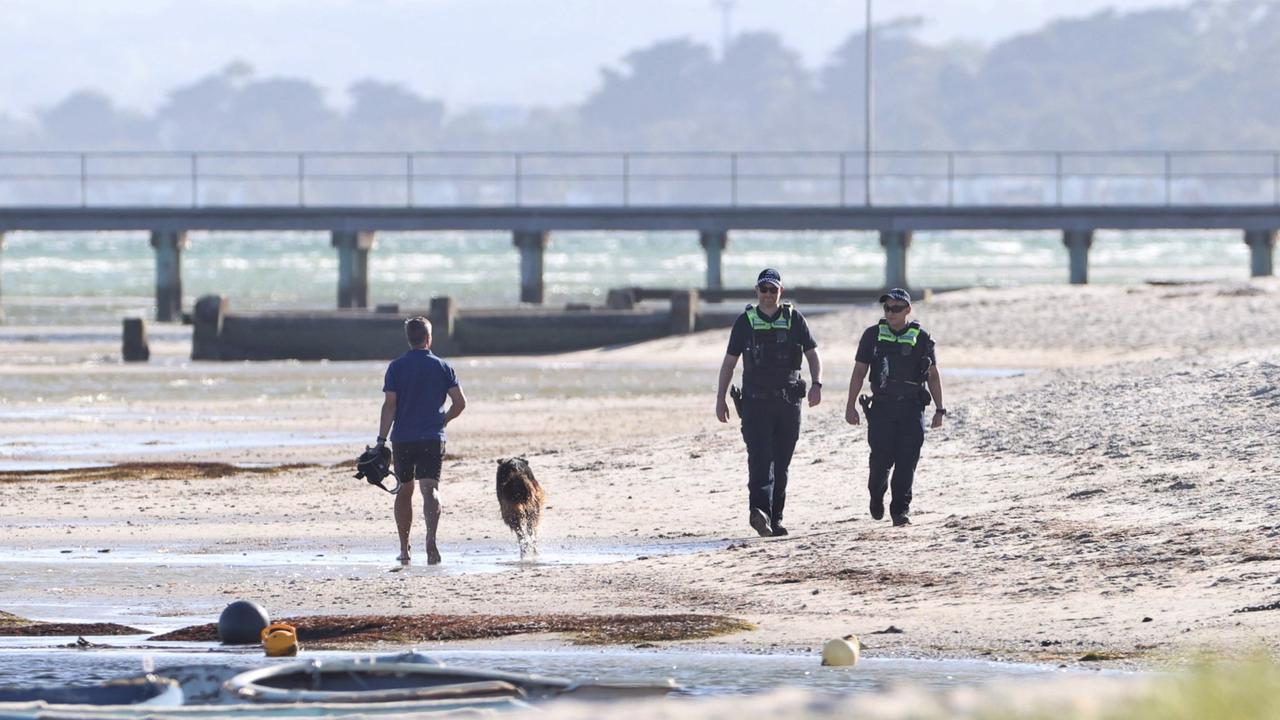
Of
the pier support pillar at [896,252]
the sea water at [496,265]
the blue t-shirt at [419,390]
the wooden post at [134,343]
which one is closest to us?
the blue t-shirt at [419,390]

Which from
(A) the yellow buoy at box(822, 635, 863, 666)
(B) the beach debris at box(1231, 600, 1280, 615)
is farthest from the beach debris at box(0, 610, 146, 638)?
(B) the beach debris at box(1231, 600, 1280, 615)

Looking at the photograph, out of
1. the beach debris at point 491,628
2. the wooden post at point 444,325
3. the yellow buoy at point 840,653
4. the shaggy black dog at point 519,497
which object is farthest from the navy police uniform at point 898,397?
the wooden post at point 444,325

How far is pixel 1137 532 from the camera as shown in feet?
39.4

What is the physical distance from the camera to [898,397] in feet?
41.3

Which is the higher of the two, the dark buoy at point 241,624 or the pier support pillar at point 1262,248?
the pier support pillar at point 1262,248

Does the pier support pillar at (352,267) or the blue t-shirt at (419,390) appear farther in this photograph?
the pier support pillar at (352,267)

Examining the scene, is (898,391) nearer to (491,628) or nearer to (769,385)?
(769,385)

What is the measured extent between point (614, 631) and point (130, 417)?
43.3 feet

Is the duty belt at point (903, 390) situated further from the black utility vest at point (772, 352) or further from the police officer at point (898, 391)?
the black utility vest at point (772, 352)

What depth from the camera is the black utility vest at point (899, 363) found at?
12.6 m

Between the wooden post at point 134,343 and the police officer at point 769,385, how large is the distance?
62.2ft

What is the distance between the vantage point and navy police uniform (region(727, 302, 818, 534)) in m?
12.5

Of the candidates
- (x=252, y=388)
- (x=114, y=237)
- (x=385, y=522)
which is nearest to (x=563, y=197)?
(x=114, y=237)

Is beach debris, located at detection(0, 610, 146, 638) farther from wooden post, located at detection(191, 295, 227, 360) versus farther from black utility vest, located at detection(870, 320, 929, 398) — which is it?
wooden post, located at detection(191, 295, 227, 360)
